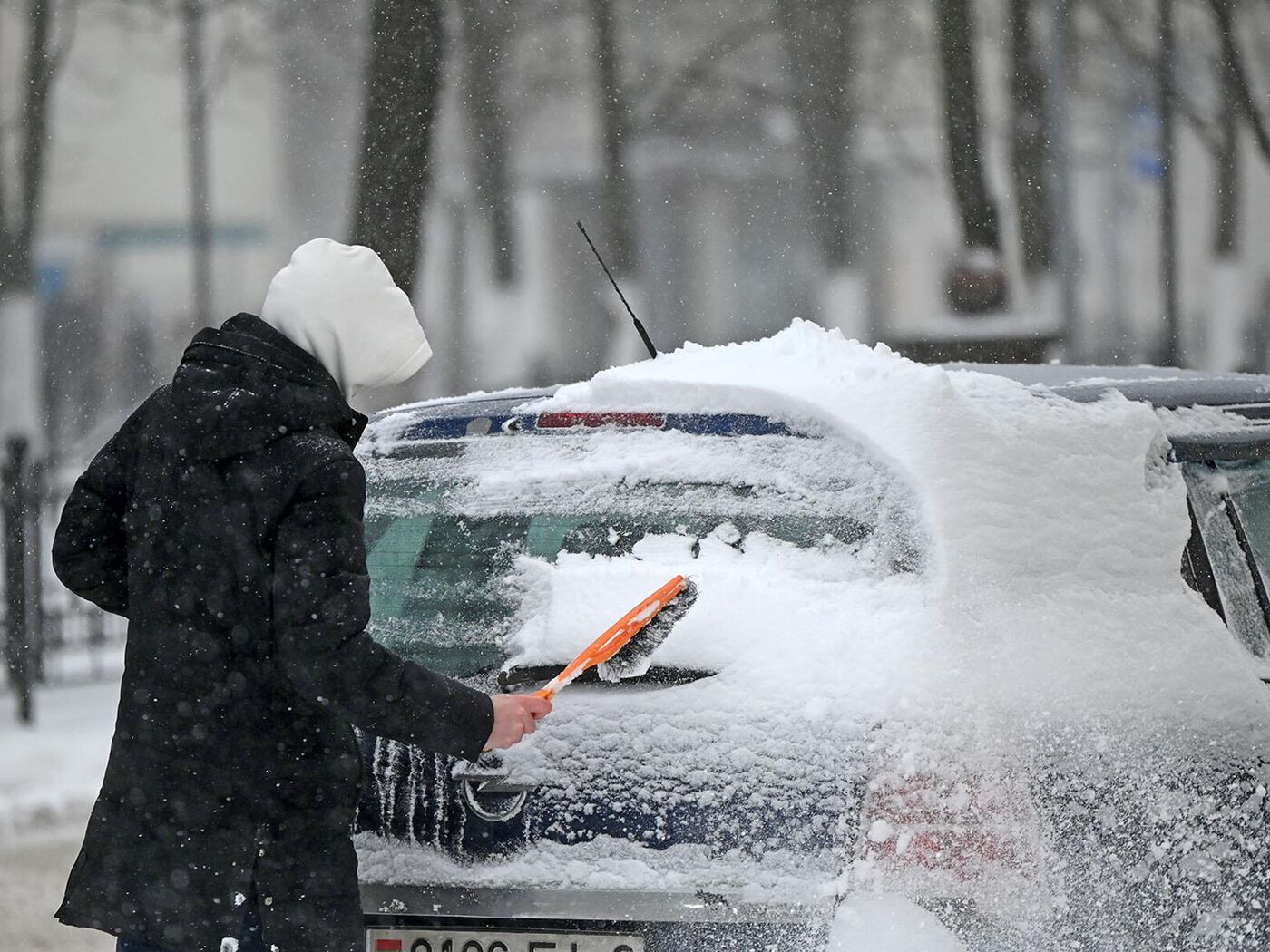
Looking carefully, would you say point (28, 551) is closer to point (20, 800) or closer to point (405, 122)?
point (20, 800)

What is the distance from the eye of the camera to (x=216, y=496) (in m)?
2.30

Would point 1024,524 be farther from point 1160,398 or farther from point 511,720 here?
point 511,720

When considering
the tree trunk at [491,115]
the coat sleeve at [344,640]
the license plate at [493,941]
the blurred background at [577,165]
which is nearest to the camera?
the coat sleeve at [344,640]

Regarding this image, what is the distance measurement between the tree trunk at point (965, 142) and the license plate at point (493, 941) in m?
9.97

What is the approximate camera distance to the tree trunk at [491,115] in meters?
18.7

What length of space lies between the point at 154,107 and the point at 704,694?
17175 mm

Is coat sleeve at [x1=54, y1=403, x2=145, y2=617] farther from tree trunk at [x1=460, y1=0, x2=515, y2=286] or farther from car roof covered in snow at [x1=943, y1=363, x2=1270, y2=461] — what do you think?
tree trunk at [x1=460, y1=0, x2=515, y2=286]

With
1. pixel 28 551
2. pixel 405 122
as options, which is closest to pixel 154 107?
pixel 28 551

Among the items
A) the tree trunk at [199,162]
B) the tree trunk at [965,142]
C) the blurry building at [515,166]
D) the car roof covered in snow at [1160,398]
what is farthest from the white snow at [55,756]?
the tree trunk at [199,162]

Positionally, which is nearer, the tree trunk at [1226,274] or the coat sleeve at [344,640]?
the coat sleeve at [344,640]

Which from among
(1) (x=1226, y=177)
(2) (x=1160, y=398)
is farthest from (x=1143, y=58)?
(2) (x=1160, y=398)

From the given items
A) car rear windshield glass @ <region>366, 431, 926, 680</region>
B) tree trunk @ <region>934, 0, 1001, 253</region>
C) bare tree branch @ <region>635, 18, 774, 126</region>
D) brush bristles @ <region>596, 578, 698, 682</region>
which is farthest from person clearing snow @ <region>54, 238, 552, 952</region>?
bare tree branch @ <region>635, 18, 774, 126</region>

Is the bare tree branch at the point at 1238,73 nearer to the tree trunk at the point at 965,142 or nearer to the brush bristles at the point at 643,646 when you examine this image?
the tree trunk at the point at 965,142

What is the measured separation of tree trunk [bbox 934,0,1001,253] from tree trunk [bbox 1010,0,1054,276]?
2.68 metres
